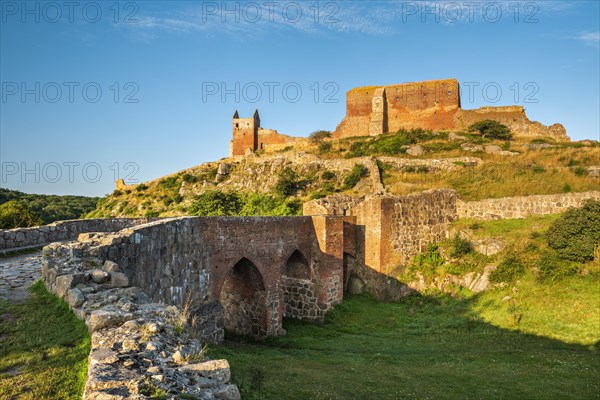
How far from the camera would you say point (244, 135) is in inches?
2783

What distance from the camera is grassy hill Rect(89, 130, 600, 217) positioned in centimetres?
2726

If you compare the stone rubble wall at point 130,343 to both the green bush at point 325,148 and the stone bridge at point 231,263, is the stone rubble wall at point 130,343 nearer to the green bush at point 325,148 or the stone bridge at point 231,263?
the stone bridge at point 231,263

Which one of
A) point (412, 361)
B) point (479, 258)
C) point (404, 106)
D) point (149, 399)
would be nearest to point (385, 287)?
point (479, 258)

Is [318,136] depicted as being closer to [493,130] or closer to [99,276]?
[493,130]

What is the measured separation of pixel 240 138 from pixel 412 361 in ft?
200

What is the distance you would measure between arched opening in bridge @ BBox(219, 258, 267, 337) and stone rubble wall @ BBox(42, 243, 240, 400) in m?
9.66

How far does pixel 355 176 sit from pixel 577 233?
79.4ft

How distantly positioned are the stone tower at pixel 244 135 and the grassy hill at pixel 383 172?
7643mm

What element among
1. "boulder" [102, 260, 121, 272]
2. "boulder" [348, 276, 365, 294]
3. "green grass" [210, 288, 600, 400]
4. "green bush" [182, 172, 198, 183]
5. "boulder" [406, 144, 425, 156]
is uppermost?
"boulder" [406, 144, 425, 156]

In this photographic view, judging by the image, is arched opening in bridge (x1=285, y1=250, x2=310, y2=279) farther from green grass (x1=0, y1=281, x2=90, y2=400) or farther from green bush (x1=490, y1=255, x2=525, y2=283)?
green grass (x1=0, y1=281, x2=90, y2=400)

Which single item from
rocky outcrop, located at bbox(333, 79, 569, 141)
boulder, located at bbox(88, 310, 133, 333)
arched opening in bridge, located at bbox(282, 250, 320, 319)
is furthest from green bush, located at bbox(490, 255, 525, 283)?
rocky outcrop, located at bbox(333, 79, 569, 141)

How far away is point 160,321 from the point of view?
591 cm

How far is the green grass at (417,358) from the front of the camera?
10.1 metres

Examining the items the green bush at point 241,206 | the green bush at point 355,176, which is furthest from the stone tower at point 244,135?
the green bush at point 355,176
